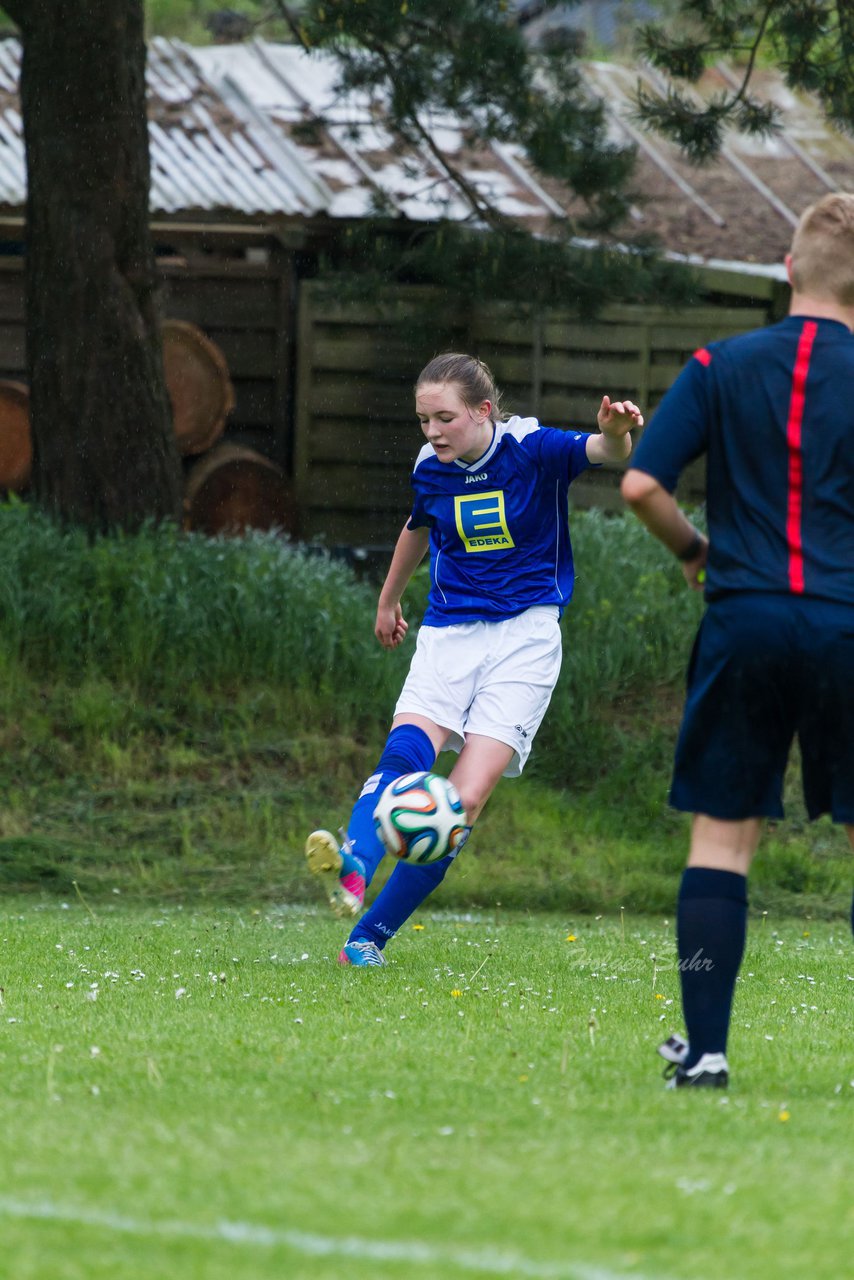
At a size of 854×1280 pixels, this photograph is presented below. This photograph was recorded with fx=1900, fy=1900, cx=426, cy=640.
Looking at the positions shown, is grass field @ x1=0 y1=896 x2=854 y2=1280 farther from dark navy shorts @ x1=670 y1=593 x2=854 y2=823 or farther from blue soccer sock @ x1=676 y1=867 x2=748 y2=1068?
dark navy shorts @ x1=670 y1=593 x2=854 y2=823

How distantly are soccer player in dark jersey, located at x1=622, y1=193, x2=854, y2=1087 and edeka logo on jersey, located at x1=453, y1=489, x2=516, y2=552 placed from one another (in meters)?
2.11

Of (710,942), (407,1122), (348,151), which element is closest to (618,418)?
(710,942)

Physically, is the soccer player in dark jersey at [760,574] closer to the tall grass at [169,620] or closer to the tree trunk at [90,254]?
the tall grass at [169,620]

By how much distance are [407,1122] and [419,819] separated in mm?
1609

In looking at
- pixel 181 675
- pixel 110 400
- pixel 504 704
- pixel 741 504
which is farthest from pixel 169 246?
pixel 741 504

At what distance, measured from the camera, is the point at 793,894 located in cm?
1054

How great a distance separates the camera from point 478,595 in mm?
6449

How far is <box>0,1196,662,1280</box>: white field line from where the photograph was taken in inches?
112

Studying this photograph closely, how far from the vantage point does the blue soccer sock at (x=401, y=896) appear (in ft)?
21.0

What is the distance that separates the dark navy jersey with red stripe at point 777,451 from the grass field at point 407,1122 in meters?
1.20

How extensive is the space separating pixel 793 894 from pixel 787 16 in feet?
17.7

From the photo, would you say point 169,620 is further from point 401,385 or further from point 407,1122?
point 407,1122

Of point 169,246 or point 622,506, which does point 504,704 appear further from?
point 169,246

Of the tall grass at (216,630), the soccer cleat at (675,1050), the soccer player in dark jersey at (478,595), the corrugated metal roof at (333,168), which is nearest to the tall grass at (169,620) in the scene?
the tall grass at (216,630)
